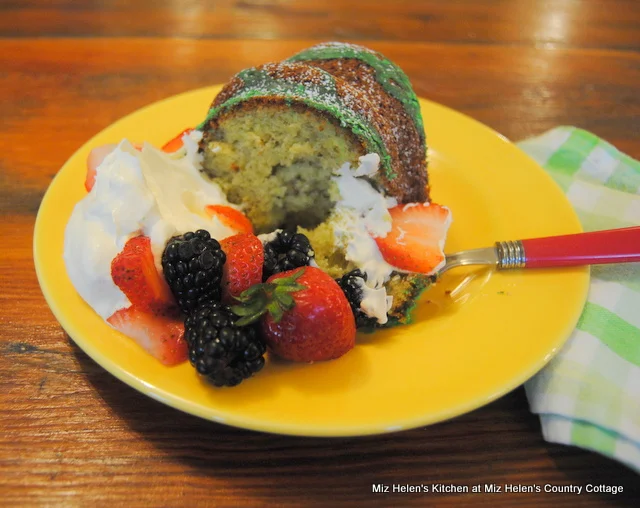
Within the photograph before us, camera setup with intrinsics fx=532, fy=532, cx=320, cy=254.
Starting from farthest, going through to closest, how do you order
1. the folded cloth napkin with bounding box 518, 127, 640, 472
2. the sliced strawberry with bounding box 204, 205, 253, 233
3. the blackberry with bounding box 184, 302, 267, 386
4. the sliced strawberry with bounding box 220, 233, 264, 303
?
the sliced strawberry with bounding box 204, 205, 253, 233
the sliced strawberry with bounding box 220, 233, 264, 303
the folded cloth napkin with bounding box 518, 127, 640, 472
the blackberry with bounding box 184, 302, 267, 386

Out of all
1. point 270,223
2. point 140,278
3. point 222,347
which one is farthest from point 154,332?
point 270,223

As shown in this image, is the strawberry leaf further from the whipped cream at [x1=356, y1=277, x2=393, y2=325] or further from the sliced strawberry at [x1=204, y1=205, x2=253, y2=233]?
the sliced strawberry at [x1=204, y1=205, x2=253, y2=233]

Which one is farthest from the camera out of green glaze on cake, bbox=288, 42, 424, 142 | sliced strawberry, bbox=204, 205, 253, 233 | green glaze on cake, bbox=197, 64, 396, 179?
green glaze on cake, bbox=288, 42, 424, 142

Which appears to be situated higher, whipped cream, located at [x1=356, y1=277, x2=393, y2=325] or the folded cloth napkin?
whipped cream, located at [x1=356, y1=277, x2=393, y2=325]

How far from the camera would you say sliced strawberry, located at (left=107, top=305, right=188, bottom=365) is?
129cm

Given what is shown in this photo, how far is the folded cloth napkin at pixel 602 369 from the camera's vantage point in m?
1.28

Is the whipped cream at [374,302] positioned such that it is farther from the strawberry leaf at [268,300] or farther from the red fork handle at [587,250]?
the red fork handle at [587,250]

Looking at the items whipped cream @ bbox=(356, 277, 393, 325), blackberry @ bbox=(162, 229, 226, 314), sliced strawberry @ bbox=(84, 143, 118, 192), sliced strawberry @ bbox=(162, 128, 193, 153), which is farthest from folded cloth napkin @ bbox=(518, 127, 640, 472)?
sliced strawberry @ bbox=(84, 143, 118, 192)

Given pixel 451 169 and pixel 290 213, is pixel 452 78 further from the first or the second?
pixel 290 213

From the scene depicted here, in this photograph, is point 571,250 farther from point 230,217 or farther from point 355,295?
point 230,217

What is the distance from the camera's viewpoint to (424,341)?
1.44 metres

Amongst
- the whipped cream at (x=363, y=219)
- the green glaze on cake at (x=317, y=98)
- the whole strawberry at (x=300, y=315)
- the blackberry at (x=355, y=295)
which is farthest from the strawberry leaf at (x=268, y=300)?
the green glaze on cake at (x=317, y=98)

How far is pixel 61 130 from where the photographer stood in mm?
2385

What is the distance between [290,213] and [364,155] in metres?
0.39
